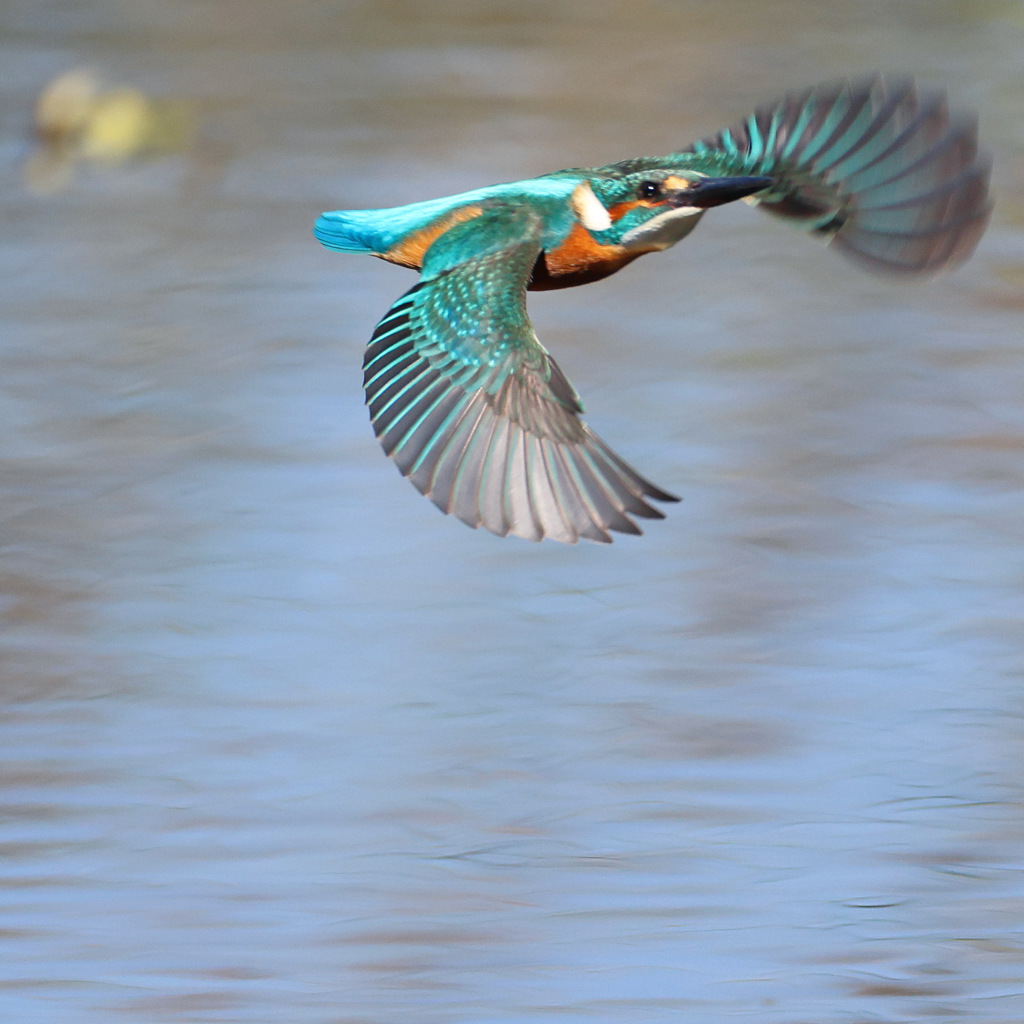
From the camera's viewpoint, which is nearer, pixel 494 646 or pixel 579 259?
pixel 579 259

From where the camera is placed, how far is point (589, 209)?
125 inches

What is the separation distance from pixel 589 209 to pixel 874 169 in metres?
0.56

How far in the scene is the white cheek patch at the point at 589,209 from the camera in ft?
10.4

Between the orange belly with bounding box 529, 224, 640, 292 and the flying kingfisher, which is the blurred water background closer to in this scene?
the flying kingfisher

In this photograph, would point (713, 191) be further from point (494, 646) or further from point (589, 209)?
point (494, 646)

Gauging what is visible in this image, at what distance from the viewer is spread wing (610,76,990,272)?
3430 mm

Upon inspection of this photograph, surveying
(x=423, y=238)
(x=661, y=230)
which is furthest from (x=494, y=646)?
(x=661, y=230)

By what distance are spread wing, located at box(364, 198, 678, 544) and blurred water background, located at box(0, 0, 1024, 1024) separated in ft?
3.87

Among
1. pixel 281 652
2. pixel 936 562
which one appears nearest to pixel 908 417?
pixel 936 562

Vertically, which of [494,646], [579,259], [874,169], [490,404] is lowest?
[494,646]

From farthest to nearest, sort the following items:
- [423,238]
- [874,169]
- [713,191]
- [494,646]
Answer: [494,646], [874,169], [423,238], [713,191]

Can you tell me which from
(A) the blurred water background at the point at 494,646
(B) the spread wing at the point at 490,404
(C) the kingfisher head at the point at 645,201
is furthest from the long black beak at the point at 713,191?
(A) the blurred water background at the point at 494,646

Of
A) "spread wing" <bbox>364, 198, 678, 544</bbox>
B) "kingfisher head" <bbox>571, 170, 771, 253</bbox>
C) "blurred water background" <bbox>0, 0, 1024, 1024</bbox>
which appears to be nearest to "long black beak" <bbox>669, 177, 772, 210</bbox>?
"kingfisher head" <bbox>571, 170, 771, 253</bbox>

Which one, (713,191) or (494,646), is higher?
(713,191)
